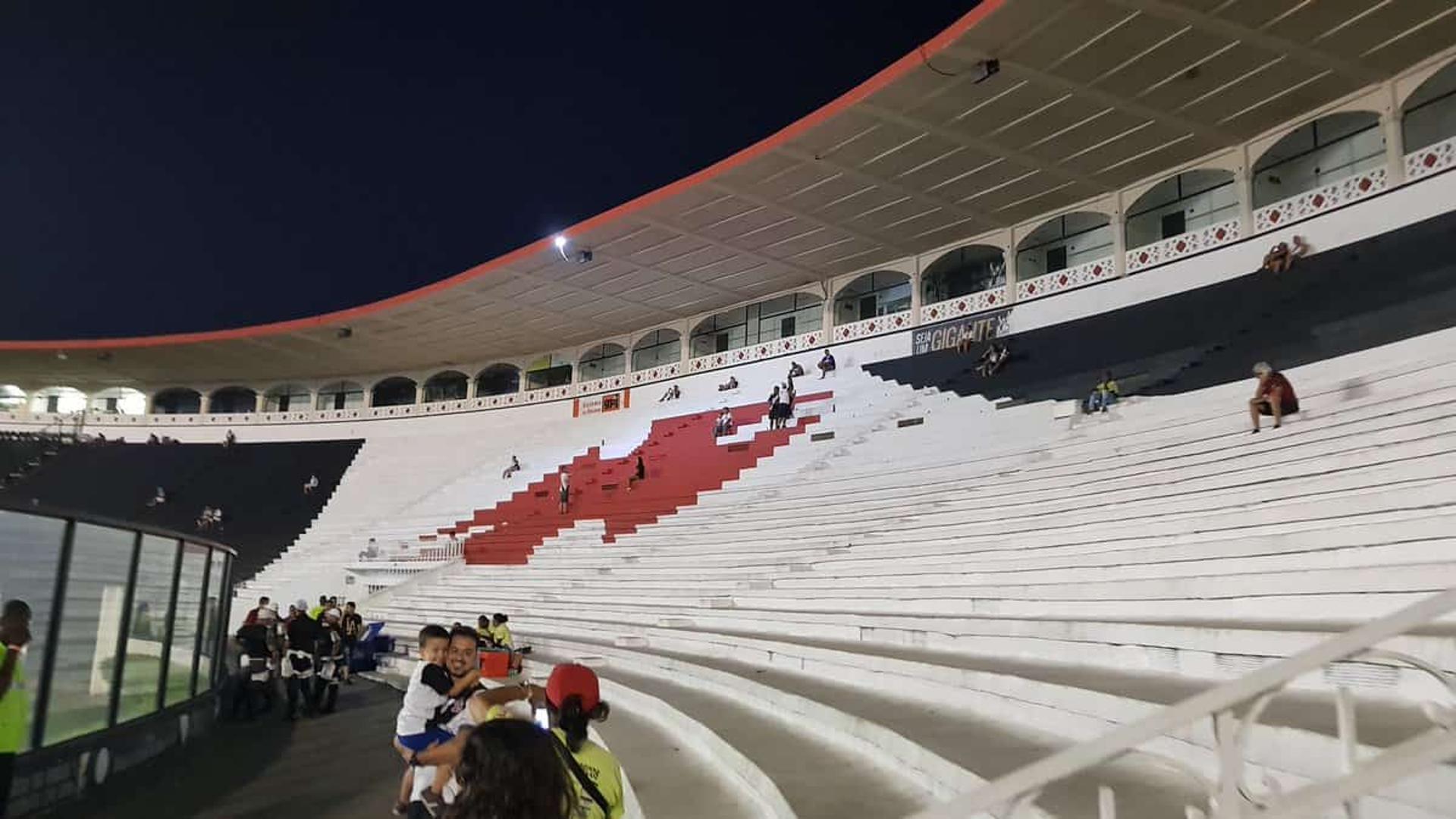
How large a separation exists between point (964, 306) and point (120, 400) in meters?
37.5

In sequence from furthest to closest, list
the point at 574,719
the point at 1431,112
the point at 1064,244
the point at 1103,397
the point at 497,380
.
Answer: the point at 497,380
the point at 1064,244
the point at 1431,112
the point at 1103,397
the point at 574,719

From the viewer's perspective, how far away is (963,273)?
24.0 m

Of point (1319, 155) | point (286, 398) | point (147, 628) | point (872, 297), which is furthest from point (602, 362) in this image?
point (147, 628)

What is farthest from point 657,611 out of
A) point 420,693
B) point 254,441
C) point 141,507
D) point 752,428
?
point 254,441

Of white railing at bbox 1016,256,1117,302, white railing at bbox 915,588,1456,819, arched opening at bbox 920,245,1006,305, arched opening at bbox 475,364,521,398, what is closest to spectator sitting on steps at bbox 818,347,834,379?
arched opening at bbox 920,245,1006,305

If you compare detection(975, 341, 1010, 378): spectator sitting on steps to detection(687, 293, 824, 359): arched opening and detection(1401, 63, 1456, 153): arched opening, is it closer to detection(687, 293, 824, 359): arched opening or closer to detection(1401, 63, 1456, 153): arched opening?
detection(687, 293, 824, 359): arched opening

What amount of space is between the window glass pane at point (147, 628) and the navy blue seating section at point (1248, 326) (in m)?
13.1

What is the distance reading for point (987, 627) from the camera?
6.67 metres

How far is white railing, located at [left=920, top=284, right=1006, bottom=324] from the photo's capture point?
22562 millimetres

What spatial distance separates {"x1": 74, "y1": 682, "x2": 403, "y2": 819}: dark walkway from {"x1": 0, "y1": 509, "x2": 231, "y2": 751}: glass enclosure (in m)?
0.52

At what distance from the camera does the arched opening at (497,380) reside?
1432 inches

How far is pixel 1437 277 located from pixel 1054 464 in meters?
6.24

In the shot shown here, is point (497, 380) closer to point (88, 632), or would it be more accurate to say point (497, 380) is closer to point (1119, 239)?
point (1119, 239)

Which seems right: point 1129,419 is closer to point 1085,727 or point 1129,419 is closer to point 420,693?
point 1085,727
